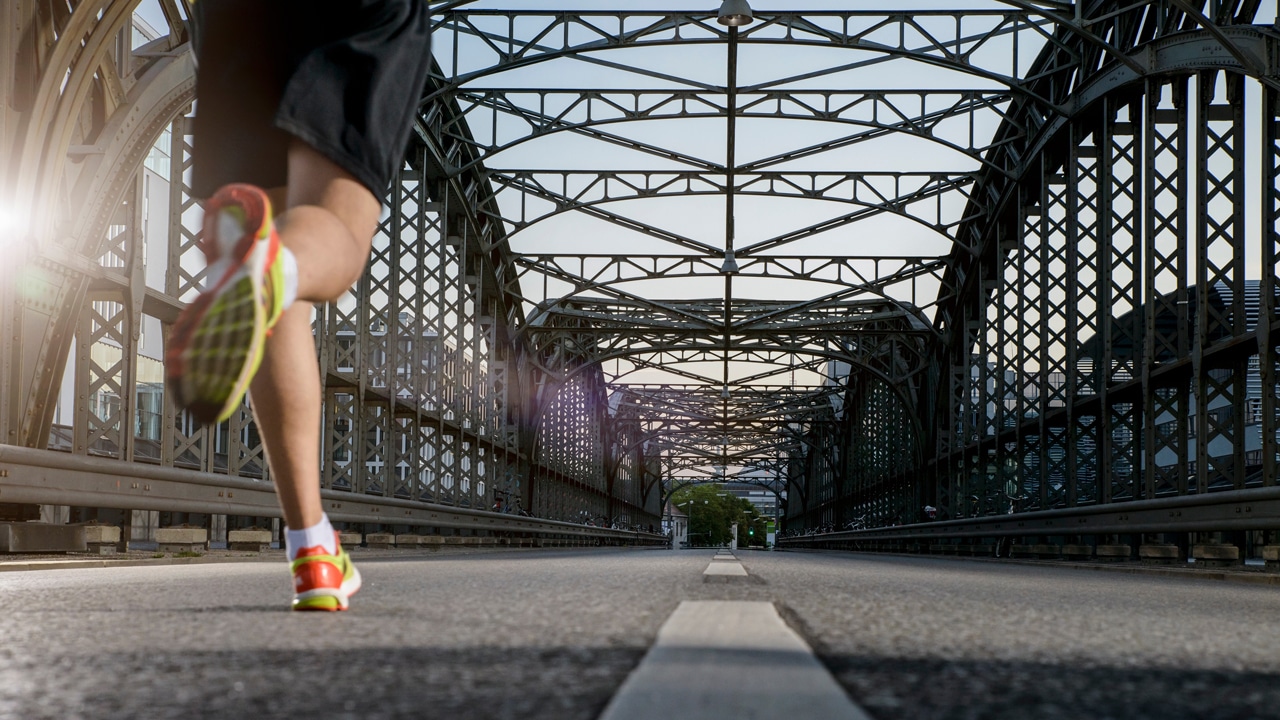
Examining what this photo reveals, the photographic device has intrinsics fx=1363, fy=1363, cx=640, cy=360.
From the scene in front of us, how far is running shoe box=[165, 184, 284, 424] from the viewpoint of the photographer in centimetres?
232

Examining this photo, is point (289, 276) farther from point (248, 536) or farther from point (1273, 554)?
point (1273, 554)

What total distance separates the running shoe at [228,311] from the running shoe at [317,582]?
0.76 m

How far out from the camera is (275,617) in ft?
9.73

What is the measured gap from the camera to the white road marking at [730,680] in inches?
62.7

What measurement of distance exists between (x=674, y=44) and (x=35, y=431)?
12475mm

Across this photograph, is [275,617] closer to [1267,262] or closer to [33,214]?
[33,214]

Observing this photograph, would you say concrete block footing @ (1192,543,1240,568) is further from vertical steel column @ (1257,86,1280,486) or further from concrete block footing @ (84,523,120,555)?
concrete block footing @ (84,523,120,555)

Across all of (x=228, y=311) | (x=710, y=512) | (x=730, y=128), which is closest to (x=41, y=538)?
(x=228, y=311)

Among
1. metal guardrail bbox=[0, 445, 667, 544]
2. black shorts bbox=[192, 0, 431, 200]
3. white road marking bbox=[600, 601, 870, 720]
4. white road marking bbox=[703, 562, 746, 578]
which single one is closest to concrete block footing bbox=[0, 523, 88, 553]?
metal guardrail bbox=[0, 445, 667, 544]

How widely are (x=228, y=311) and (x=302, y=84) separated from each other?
2.66ft

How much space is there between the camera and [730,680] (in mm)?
1836

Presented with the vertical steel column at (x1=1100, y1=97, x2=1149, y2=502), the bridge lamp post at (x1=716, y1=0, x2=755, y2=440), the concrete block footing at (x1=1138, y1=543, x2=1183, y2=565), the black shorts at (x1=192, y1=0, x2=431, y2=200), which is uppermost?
the bridge lamp post at (x1=716, y1=0, x2=755, y2=440)

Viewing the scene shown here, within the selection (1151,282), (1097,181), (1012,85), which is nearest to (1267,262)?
(1151,282)

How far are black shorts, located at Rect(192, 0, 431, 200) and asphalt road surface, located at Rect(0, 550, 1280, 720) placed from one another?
41.2 inches
